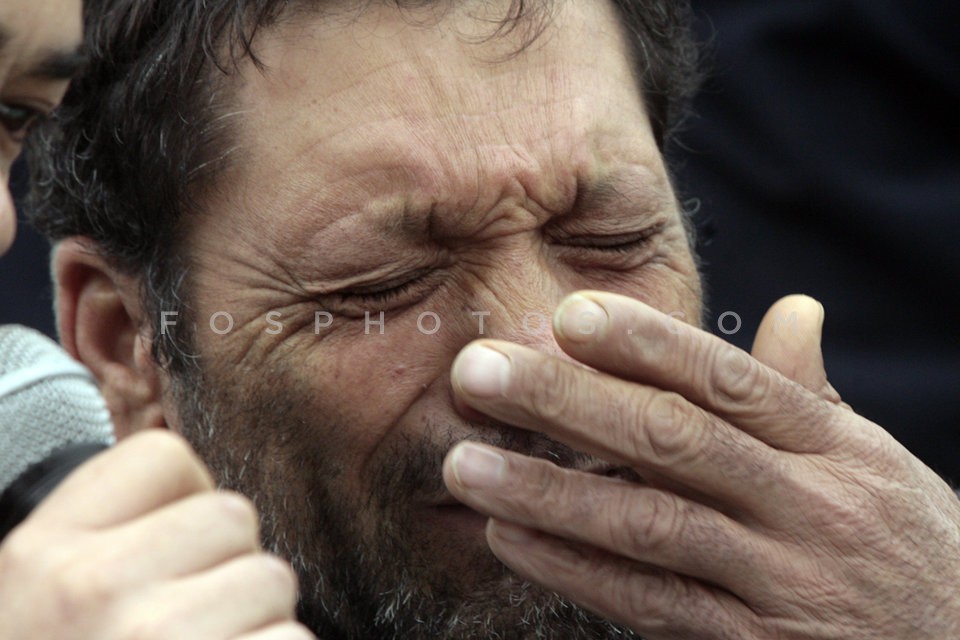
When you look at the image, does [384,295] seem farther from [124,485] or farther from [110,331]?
[124,485]

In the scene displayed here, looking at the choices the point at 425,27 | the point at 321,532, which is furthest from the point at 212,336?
the point at 425,27

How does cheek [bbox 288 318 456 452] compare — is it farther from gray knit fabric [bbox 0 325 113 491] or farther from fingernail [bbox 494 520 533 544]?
gray knit fabric [bbox 0 325 113 491]

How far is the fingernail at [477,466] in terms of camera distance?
1.76 meters

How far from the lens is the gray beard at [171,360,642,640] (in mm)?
2160

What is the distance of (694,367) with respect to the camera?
182cm

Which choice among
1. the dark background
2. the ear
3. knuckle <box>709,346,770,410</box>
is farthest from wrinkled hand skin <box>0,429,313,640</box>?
the dark background

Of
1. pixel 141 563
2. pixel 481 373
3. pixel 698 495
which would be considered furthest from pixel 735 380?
pixel 141 563

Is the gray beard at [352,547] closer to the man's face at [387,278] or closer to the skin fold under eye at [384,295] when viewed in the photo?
the man's face at [387,278]

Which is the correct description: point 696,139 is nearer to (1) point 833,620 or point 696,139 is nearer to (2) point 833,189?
(2) point 833,189

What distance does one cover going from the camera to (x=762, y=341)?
6.87 feet

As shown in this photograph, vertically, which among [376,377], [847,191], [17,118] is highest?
[17,118]

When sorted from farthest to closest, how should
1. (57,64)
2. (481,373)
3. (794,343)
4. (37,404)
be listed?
1. (794,343)
2. (57,64)
3. (481,373)
4. (37,404)

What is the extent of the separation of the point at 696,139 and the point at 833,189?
0.39 meters

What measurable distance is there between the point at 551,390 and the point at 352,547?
63cm
